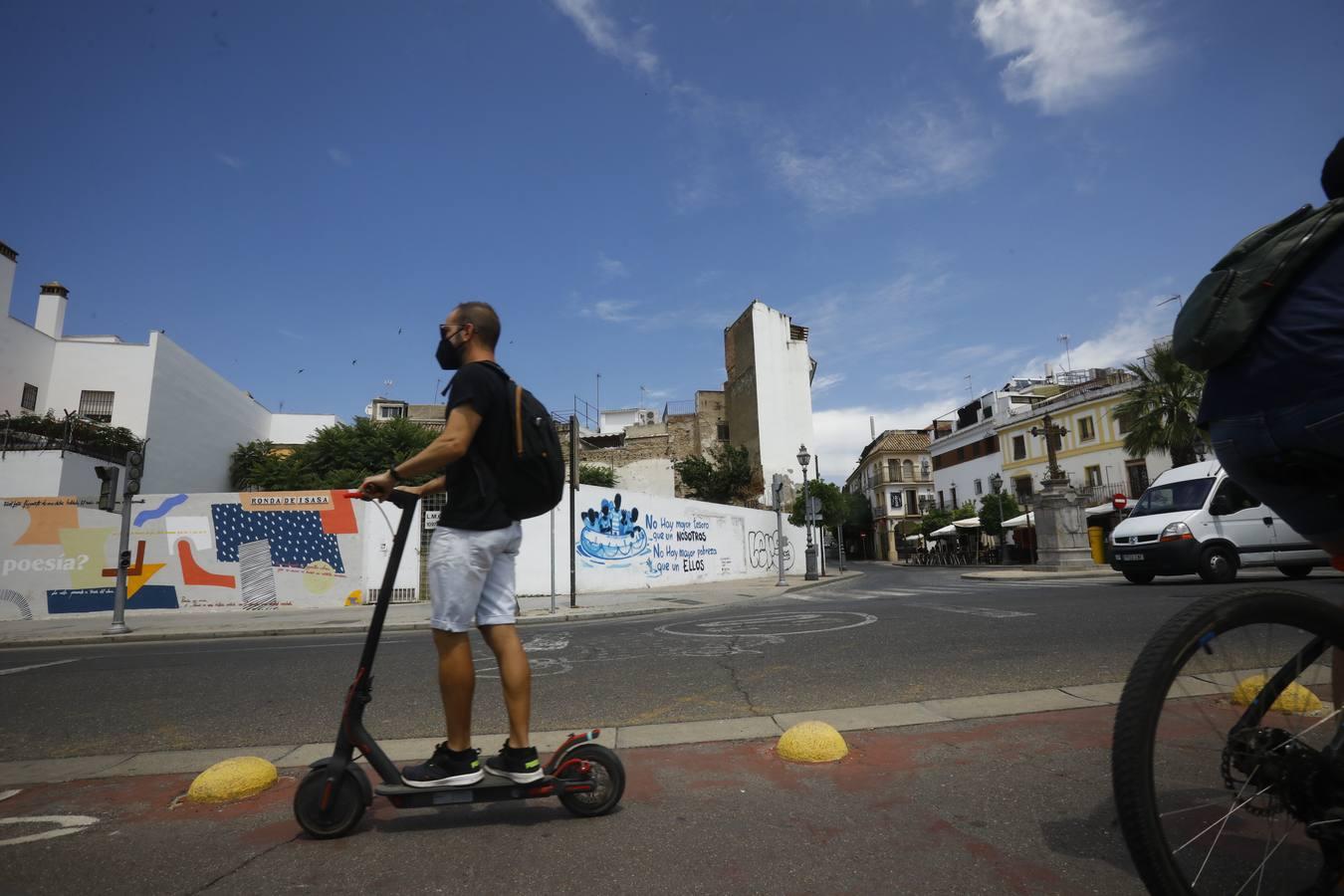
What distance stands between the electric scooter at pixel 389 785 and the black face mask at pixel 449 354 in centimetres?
60

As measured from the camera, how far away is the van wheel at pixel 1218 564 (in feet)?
38.8

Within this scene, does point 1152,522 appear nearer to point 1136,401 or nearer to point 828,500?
point 1136,401

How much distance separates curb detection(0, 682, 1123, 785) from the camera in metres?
3.46

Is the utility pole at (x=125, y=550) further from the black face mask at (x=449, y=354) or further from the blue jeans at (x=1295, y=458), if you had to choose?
the blue jeans at (x=1295, y=458)

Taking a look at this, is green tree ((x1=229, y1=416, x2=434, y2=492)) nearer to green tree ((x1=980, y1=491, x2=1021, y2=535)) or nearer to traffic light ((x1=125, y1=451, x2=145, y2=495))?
traffic light ((x1=125, y1=451, x2=145, y2=495))

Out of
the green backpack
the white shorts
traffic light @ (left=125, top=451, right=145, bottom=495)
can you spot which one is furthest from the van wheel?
traffic light @ (left=125, top=451, right=145, bottom=495)

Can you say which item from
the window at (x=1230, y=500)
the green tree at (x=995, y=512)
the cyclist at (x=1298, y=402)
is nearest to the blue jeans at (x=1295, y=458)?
the cyclist at (x=1298, y=402)

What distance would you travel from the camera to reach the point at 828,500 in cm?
3184

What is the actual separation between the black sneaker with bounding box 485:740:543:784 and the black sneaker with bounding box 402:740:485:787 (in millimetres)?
51

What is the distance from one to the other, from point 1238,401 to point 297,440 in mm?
49453

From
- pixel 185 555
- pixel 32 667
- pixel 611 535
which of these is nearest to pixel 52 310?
pixel 185 555

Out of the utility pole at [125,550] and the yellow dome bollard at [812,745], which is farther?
the utility pole at [125,550]

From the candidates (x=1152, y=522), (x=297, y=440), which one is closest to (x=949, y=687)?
(x=1152, y=522)

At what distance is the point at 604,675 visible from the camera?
5.55 meters
